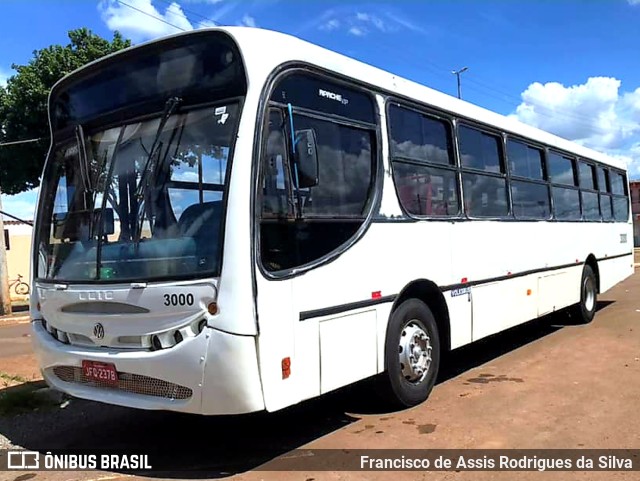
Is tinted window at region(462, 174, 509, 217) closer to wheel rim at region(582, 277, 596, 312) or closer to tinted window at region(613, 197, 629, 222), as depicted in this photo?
wheel rim at region(582, 277, 596, 312)

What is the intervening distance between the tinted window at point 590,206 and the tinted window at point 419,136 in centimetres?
511

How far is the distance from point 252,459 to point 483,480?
1.69 meters

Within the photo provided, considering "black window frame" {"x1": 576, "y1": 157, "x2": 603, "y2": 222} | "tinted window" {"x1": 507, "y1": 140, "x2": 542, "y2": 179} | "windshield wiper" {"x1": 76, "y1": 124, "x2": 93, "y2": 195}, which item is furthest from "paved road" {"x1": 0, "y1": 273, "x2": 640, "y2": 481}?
"black window frame" {"x1": 576, "y1": 157, "x2": 603, "y2": 222}

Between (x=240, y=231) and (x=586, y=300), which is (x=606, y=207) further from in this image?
(x=240, y=231)

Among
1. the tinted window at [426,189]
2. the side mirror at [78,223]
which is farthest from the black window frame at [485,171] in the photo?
the side mirror at [78,223]

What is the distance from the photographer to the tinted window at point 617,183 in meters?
12.4

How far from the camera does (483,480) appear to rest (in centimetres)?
411

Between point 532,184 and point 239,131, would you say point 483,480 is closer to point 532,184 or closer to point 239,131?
point 239,131

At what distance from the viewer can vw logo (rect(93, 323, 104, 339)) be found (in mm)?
4473

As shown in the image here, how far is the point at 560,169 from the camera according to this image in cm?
976

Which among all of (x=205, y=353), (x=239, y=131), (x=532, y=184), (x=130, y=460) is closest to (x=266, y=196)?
(x=239, y=131)

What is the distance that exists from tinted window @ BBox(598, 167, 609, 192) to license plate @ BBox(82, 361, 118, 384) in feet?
32.8

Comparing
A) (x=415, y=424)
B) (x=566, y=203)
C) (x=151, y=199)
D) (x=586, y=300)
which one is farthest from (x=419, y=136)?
(x=586, y=300)

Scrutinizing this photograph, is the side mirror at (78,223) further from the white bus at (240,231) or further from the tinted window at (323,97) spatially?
the tinted window at (323,97)
